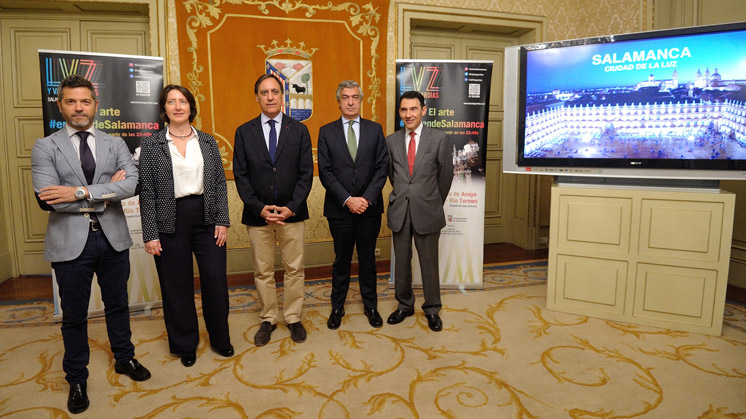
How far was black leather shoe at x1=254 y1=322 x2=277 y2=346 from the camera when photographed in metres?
2.76

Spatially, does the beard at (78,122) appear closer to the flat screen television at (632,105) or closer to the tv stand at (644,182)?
the flat screen television at (632,105)

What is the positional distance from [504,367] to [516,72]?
2.16 m

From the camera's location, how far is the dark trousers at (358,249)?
298 centimetres

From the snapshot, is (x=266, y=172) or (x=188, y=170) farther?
(x=266, y=172)

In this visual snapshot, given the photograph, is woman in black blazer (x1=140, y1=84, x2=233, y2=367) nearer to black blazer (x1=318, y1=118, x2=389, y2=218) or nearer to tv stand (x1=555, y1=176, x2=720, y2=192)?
black blazer (x1=318, y1=118, x2=389, y2=218)

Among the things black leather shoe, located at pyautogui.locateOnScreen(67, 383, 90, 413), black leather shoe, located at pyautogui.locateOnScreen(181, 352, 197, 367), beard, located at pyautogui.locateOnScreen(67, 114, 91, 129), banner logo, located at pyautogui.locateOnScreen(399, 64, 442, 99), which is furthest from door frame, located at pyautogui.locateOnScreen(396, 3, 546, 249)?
black leather shoe, located at pyautogui.locateOnScreen(67, 383, 90, 413)

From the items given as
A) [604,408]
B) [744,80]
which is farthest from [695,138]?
[604,408]

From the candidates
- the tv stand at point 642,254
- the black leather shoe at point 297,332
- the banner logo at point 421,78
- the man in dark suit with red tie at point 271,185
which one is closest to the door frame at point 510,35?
the banner logo at point 421,78

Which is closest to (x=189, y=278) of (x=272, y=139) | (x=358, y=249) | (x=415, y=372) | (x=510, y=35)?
(x=272, y=139)

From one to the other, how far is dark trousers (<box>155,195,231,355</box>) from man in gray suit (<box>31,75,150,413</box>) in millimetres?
245

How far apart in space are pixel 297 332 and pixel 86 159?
5.10 feet

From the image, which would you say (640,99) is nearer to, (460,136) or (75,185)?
(460,136)

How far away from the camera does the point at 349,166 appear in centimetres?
292

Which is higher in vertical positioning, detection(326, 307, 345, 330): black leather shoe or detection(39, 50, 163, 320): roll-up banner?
detection(39, 50, 163, 320): roll-up banner
